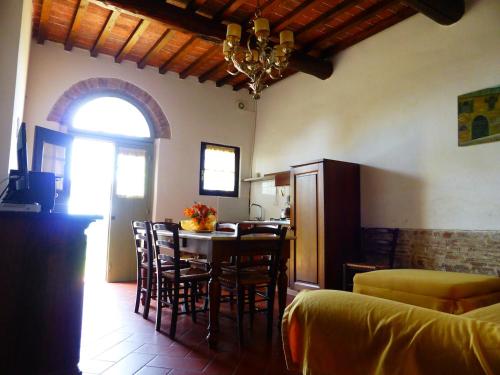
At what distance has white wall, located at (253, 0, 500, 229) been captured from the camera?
11.1ft

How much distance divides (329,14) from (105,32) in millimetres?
3016

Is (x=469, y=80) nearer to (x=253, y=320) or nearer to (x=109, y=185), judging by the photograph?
(x=253, y=320)

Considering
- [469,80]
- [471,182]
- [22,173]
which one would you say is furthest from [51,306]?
[469,80]

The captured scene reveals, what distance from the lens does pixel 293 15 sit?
4.18m

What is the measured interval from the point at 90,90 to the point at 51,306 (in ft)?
14.3

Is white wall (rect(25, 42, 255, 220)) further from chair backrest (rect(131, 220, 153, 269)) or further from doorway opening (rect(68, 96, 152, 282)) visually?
chair backrest (rect(131, 220, 153, 269))

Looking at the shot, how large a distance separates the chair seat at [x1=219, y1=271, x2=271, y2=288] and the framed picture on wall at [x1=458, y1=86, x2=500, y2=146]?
97.7 inches

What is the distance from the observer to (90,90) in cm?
525

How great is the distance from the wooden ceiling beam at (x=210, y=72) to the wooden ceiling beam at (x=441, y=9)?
308 centimetres

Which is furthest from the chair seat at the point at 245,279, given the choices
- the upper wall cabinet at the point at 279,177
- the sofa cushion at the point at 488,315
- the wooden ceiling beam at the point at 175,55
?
the wooden ceiling beam at the point at 175,55

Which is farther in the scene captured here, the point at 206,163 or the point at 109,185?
the point at 206,163

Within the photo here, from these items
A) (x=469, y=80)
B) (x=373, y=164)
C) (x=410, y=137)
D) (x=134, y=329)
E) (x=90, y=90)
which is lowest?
(x=134, y=329)

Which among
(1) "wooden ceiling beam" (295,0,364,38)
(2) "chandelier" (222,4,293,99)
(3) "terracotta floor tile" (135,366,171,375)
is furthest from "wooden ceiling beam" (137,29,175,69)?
(3) "terracotta floor tile" (135,366,171,375)

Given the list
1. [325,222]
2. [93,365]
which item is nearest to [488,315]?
[93,365]
